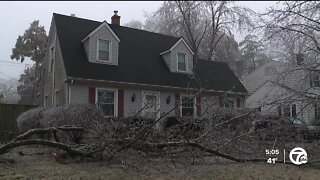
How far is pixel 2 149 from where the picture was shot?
25.0 ft

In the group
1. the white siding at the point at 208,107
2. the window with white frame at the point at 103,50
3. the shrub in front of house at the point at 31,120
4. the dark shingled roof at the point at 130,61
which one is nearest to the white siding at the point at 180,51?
the dark shingled roof at the point at 130,61

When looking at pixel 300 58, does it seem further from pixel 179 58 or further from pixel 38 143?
pixel 179 58

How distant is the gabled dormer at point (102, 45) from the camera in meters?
17.8

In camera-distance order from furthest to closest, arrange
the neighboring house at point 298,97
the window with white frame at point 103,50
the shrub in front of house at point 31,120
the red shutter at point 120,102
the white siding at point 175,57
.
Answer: the white siding at point 175,57 → the window with white frame at point 103,50 → the red shutter at point 120,102 → the shrub in front of house at point 31,120 → the neighboring house at point 298,97

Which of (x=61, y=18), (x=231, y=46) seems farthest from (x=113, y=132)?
(x=231, y=46)

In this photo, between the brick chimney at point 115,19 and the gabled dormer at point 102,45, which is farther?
the brick chimney at point 115,19

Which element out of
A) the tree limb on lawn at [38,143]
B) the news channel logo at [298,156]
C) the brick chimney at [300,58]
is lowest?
the news channel logo at [298,156]

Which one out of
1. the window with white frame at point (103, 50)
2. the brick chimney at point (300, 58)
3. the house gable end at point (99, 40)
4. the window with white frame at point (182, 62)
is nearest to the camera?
the brick chimney at point (300, 58)

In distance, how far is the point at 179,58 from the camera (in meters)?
21.4

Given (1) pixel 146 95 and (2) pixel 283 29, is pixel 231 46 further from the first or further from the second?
(2) pixel 283 29

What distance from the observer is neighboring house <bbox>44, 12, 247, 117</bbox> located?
16.8m

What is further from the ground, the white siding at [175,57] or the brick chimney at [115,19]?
the brick chimney at [115,19]

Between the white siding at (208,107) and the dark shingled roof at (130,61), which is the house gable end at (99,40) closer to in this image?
the dark shingled roof at (130,61)

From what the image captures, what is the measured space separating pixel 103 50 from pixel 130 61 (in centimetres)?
156
